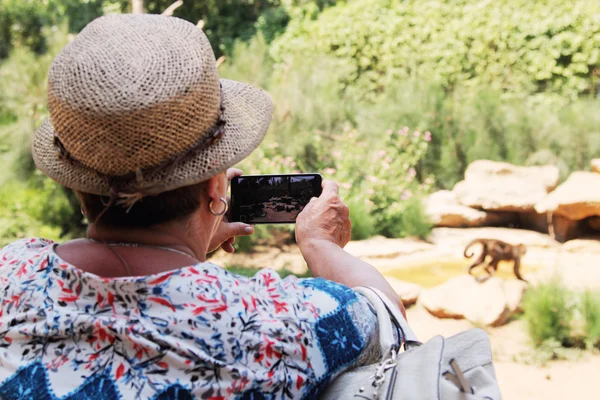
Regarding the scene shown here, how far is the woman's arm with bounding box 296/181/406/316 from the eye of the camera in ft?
4.32

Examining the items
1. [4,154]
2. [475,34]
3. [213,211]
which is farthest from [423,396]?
[475,34]

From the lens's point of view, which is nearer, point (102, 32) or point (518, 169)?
point (102, 32)

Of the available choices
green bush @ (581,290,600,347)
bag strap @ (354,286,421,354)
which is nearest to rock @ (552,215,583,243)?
green bush @ (581,290,600,347)

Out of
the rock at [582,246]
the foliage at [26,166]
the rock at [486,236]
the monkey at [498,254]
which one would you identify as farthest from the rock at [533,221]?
the foliage at [26,166]

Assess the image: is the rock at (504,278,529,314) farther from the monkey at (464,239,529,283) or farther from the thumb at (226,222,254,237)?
the thumb at (226,222,254,237)

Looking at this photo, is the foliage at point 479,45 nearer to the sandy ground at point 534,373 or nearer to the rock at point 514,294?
the rock at point 514,294

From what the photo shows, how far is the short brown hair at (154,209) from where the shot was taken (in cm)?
115

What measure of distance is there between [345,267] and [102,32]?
0.61 metres

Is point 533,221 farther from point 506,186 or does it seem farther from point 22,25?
point 22,25

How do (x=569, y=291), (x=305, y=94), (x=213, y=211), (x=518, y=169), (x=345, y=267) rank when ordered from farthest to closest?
(x=305, y=94)
(x=518, y=169)
(x=569, y=291)
(x=345, y=267)
(x=213, y=211)

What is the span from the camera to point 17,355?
43.4 inches

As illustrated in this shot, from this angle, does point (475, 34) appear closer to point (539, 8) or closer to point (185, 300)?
point (539, 8)

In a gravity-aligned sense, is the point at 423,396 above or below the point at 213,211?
below

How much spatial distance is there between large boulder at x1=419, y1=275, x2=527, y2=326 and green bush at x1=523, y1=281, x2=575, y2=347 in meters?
0.44
